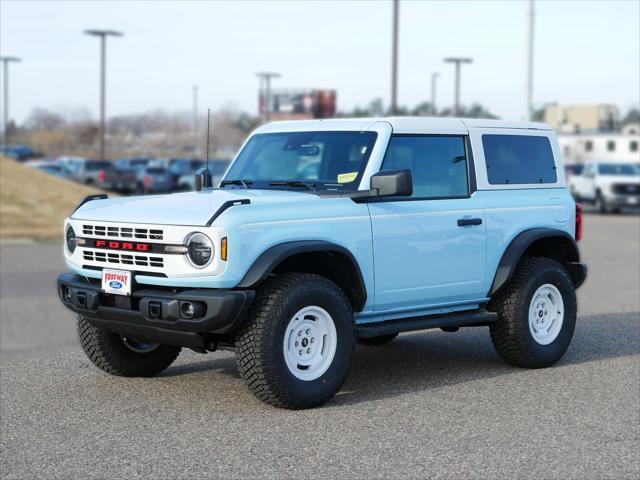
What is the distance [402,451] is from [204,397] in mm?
1950

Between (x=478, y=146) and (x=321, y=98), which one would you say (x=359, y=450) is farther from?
(x=321, y=98)

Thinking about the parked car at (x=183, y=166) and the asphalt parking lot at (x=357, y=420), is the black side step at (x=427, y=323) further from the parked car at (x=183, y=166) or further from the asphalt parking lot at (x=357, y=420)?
the parked car at (x=183, y=166)

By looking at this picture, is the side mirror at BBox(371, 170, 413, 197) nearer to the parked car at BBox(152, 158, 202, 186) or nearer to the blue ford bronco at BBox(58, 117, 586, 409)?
the blue ford bronco at BBox(58, 117, 586, 409)

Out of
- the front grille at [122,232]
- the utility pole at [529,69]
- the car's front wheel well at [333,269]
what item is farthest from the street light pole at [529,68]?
the front grille at [122,232]

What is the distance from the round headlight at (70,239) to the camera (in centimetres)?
765

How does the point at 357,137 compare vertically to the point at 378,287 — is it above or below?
above

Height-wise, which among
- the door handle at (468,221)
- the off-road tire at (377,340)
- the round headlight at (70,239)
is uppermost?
the door handle at (468,221)

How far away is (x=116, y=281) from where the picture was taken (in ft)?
23.3

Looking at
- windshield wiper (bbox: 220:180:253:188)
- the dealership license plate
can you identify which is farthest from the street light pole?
the dealership license plate

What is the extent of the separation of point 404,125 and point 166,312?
2538 mm

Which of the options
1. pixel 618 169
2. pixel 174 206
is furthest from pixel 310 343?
pixel 618 169

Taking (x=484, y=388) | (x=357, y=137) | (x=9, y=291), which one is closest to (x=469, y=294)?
(x=484, y=388)

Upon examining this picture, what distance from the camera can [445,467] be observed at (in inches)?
225

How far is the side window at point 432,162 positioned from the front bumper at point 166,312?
1888mm
